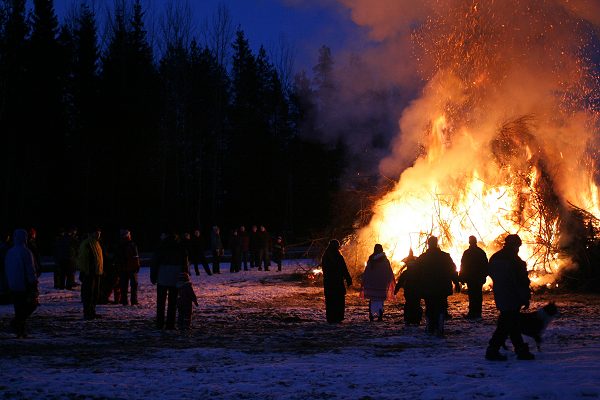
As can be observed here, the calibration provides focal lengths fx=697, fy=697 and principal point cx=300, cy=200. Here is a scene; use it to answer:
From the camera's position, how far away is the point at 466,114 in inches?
827

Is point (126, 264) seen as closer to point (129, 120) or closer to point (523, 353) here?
point (523, 353)

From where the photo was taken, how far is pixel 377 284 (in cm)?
1291

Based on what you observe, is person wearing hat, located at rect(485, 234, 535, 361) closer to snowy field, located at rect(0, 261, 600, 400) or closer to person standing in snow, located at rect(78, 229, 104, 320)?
snowy field, located at rect(0, 261, 600, 400)

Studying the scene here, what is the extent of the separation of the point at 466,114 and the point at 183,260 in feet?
40.0

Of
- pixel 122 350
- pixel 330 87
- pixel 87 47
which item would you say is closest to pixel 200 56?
pixel 87 47

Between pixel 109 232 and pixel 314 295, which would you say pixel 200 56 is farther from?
pixel 314 295

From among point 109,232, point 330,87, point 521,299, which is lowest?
point 521,299

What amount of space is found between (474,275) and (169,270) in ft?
18.9

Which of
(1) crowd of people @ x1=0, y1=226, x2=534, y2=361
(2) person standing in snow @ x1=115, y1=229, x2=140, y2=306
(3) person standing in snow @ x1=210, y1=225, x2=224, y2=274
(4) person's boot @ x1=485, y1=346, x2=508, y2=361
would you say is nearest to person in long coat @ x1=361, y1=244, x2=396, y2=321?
(1) crowd of people @ x1=0, y1=226, x2=534, y2=361

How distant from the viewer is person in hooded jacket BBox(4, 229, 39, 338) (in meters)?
10.5

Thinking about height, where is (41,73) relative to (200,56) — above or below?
below

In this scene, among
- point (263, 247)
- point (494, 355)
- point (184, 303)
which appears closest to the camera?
point (494, 355)

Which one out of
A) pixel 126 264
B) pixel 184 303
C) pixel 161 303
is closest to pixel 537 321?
pixel 184 303

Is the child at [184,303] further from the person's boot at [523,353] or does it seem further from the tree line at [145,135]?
the tree line at [145,135]
